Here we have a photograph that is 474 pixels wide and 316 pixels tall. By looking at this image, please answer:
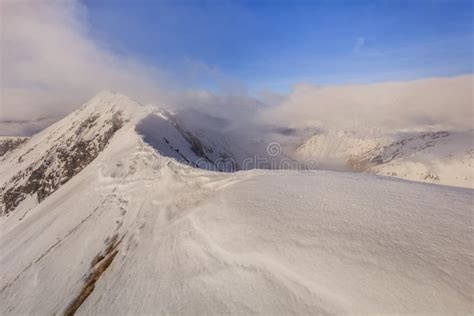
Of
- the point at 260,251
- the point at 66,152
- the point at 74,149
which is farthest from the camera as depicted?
the point at 66,152

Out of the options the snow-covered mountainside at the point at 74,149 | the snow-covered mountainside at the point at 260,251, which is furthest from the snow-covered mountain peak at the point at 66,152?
the snow-covered mountainside at the point at 260,251

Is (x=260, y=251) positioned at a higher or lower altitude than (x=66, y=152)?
lower

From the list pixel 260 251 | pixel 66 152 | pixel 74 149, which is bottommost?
pixel 260 251

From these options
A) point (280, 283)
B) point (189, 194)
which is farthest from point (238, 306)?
point (189, 194)

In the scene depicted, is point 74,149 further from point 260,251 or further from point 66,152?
point 260,251

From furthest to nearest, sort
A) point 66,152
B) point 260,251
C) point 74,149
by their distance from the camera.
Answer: point 66,152 → point 74,149 → point 260,251

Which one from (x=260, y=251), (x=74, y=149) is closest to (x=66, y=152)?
(x=74, y=149)

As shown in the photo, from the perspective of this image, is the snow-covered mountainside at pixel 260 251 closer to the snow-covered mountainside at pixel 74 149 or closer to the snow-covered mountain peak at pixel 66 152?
the snow-covered mountainside at pixel 74 149

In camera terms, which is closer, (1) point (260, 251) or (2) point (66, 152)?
(1) point (260, 251)

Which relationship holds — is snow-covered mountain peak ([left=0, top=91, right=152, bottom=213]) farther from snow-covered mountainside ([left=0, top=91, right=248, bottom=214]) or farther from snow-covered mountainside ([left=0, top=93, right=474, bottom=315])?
snow-covered mountainside ([left=0, top=93, right=474, bottom=315])
